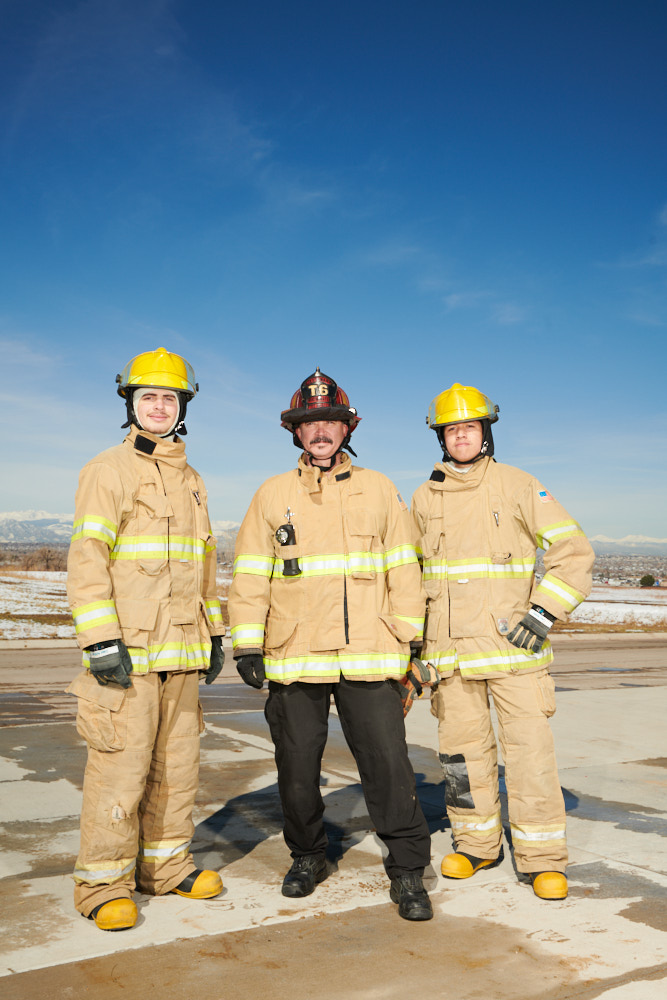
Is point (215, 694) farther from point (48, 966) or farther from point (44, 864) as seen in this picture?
point (48, 966)

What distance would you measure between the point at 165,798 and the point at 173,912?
43 centimetres

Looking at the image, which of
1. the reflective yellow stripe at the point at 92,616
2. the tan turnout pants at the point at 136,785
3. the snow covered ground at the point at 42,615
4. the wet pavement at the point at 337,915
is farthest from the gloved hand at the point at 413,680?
the snow covered ground at the point at 42,615

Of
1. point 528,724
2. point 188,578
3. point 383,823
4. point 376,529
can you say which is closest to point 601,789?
point 528,724

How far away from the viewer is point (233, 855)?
3955 mm

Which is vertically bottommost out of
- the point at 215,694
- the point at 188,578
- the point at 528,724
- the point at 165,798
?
the point at 215,694

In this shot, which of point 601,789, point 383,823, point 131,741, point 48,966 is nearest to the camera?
point 48,966

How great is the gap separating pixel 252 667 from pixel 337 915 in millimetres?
1020

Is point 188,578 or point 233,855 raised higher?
point 188,578

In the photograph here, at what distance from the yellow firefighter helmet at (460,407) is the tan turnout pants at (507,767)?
3.99 ft

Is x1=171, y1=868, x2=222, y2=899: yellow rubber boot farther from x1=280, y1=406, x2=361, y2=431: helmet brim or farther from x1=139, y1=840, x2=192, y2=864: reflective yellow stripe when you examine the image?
x1=280, y1=406, x2=361, y2=431: helmet brim

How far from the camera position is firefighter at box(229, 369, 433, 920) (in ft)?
11.5

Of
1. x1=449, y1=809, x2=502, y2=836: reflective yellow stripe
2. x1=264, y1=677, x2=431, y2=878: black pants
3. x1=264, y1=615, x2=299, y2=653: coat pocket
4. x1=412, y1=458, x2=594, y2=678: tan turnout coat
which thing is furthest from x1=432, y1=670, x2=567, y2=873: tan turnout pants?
x1=264, y1=615, x2=299, y2=653: coat pocket

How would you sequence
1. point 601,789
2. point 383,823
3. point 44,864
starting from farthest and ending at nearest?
point 601,789, point 44,864, point 383,823

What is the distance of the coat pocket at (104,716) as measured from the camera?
3234 millimetres
